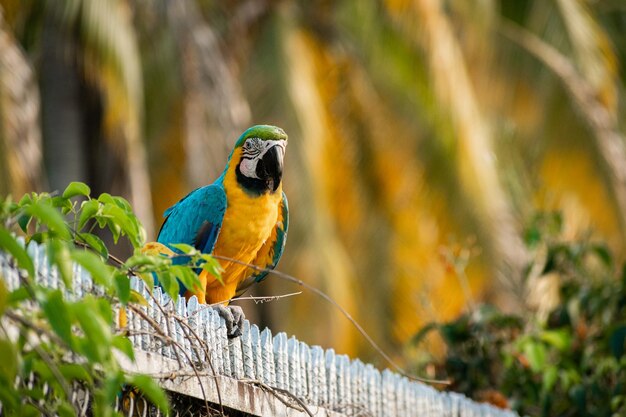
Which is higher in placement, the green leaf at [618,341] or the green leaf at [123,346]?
the green leaf at [618,341]

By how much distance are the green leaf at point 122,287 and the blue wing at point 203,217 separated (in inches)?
79.8

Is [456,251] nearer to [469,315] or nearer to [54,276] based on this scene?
[469,315]

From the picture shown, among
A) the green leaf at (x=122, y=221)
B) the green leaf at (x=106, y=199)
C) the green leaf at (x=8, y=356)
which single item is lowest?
the green leaf at (x=8, y=356)

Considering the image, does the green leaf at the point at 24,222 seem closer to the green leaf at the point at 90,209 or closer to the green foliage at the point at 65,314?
the green foliage at the point at 65,314

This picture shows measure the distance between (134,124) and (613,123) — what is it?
6019mm

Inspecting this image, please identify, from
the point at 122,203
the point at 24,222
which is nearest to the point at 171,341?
the point at 122,203

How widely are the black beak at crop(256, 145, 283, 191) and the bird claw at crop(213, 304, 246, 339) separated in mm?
941

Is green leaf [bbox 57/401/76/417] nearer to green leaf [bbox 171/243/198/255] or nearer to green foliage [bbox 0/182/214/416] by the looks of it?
green foliage [bbox 0/182/214/416]

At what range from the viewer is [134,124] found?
1173 cm

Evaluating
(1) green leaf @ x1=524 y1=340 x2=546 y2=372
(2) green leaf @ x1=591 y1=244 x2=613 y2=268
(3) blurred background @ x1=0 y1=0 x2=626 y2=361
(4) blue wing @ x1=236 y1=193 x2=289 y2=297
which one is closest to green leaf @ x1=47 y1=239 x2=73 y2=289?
(4) blue wing @ x1=236 y1=193 x2=289 y2=297

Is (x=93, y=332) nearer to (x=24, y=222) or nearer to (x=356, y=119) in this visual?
(x=24, y=222)

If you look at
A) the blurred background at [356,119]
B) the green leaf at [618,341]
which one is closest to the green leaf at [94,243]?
the green leaf at [618,341]

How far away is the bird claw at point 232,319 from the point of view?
3920mm

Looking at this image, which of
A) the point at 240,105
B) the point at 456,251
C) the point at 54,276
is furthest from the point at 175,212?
the point at 240,105
